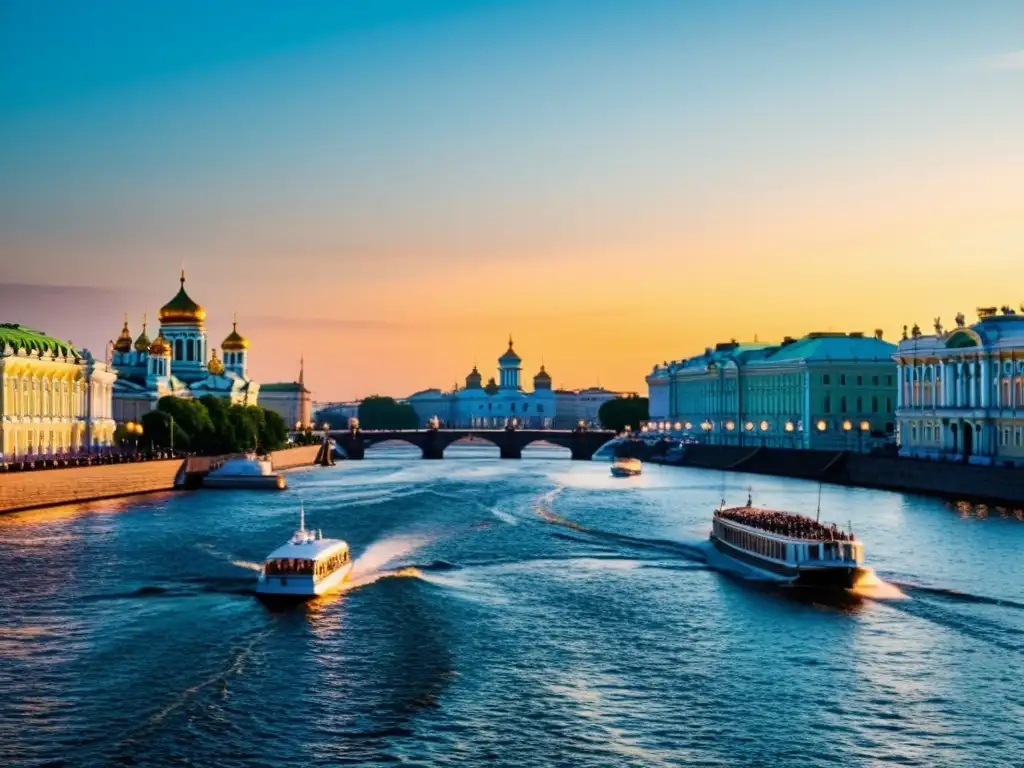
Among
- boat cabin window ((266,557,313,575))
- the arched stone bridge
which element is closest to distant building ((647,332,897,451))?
the arched stone bridge

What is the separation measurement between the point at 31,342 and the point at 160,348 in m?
34.9

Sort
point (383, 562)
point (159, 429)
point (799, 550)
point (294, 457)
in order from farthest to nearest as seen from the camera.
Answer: point (294, 457) → point (159, 429) → point (383, 562) → point (799, 550)

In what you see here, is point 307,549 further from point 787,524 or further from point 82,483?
point 82,483

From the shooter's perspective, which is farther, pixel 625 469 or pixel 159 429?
pixel 625 469

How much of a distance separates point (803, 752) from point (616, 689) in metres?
4.51

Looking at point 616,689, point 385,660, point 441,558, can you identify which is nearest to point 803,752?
point 616,689

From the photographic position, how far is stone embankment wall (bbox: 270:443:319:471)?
334 feet

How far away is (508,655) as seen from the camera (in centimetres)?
2922

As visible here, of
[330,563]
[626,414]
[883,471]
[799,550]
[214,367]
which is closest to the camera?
[330,563]

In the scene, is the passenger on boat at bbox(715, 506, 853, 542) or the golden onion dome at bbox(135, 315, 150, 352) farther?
the golden onion dome at bbox(135, 315, 150, 352)

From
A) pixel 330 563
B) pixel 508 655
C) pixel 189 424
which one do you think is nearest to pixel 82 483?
pixel 189 424

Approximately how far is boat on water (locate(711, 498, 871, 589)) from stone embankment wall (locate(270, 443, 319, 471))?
58362mm

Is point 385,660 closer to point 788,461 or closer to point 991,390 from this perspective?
point 991,390

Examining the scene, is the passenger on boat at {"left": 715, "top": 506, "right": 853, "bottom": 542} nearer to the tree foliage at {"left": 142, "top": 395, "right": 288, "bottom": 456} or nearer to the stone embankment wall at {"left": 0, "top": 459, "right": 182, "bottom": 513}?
the stone embankment wall at {"left": 0, "top": 459, "right": 182, "bottom": 513}
